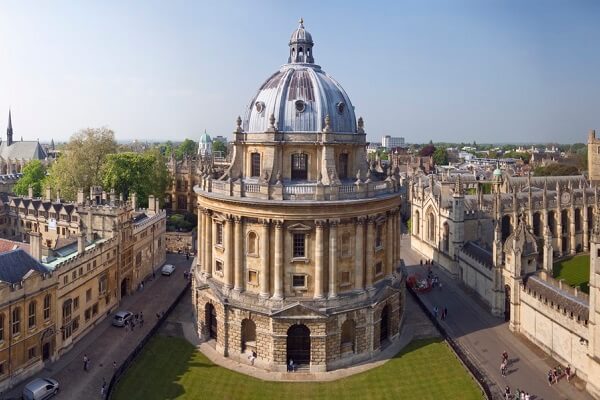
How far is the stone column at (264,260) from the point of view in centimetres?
3519

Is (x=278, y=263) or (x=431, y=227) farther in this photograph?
(x=431, y=227)

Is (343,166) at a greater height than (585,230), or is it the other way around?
(343,166)

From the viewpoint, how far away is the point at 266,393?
32281mm

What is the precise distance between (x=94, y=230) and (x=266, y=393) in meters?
26.6

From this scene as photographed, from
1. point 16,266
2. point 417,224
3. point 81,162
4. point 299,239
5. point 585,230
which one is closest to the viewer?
point 16,266

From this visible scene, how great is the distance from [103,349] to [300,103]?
81.5 feet

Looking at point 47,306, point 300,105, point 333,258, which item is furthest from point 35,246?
point 300,105

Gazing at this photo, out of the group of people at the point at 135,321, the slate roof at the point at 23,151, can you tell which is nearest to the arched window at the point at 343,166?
the group of people at the point at 135,321

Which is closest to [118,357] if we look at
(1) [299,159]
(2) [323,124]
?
(1) [299,159]

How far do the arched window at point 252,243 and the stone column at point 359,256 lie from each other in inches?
294

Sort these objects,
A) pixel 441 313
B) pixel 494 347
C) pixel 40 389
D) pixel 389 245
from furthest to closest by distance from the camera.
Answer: pixel 441 313 → pixel 389 245 → pixel 494 347 → pixel 40 389

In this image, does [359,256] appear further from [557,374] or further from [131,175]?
[131,175]

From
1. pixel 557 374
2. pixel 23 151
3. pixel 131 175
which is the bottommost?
pixel 557 374

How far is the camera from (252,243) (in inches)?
1442
